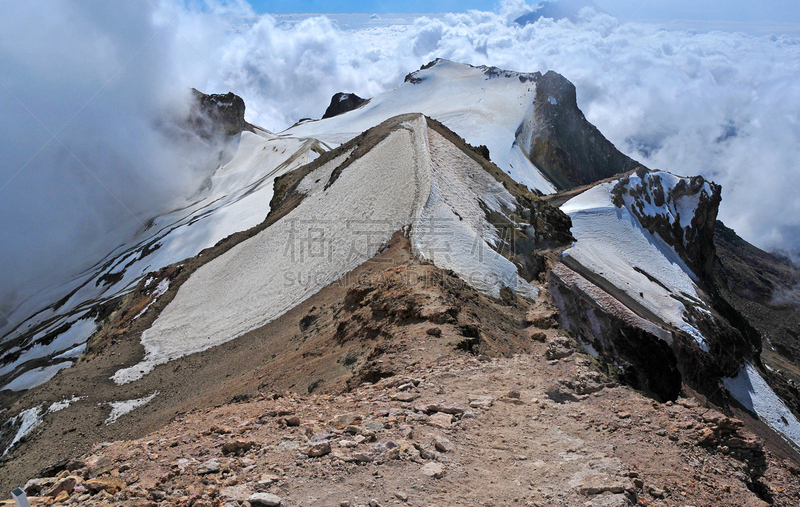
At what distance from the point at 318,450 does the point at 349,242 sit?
14.5 m

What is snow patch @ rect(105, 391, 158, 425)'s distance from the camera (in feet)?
52.1

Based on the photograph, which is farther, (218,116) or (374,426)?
(218,116)

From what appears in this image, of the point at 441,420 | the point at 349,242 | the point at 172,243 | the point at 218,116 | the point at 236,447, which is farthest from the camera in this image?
the point at 218,116

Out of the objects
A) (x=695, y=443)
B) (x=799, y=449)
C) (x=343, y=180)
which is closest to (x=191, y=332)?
(x=343, y=180)

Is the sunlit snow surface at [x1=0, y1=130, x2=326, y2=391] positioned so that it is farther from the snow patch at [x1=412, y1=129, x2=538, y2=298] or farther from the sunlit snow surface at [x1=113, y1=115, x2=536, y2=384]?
the snow patch at [x1=412, y1=129, x2=538, y2=298]

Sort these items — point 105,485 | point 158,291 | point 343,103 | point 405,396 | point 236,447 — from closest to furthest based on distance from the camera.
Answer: point 105,485 → point 236,447 → point 405,396 → point 158,291 → point 343,103

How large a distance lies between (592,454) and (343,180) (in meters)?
22.2

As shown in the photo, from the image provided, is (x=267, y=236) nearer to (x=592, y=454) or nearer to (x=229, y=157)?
(x=592, y=454)

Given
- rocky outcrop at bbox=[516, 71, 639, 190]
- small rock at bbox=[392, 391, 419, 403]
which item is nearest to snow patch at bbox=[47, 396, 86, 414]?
small rock at bbox=[392, 391, 419, 403]

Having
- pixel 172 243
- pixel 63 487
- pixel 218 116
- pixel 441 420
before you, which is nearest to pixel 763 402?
pixel 441 420

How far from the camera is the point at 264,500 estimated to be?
501 centimetres

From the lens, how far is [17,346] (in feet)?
136

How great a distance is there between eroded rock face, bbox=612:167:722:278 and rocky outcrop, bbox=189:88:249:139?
71215mm

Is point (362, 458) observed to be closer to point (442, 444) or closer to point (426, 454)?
point (426, 454)
